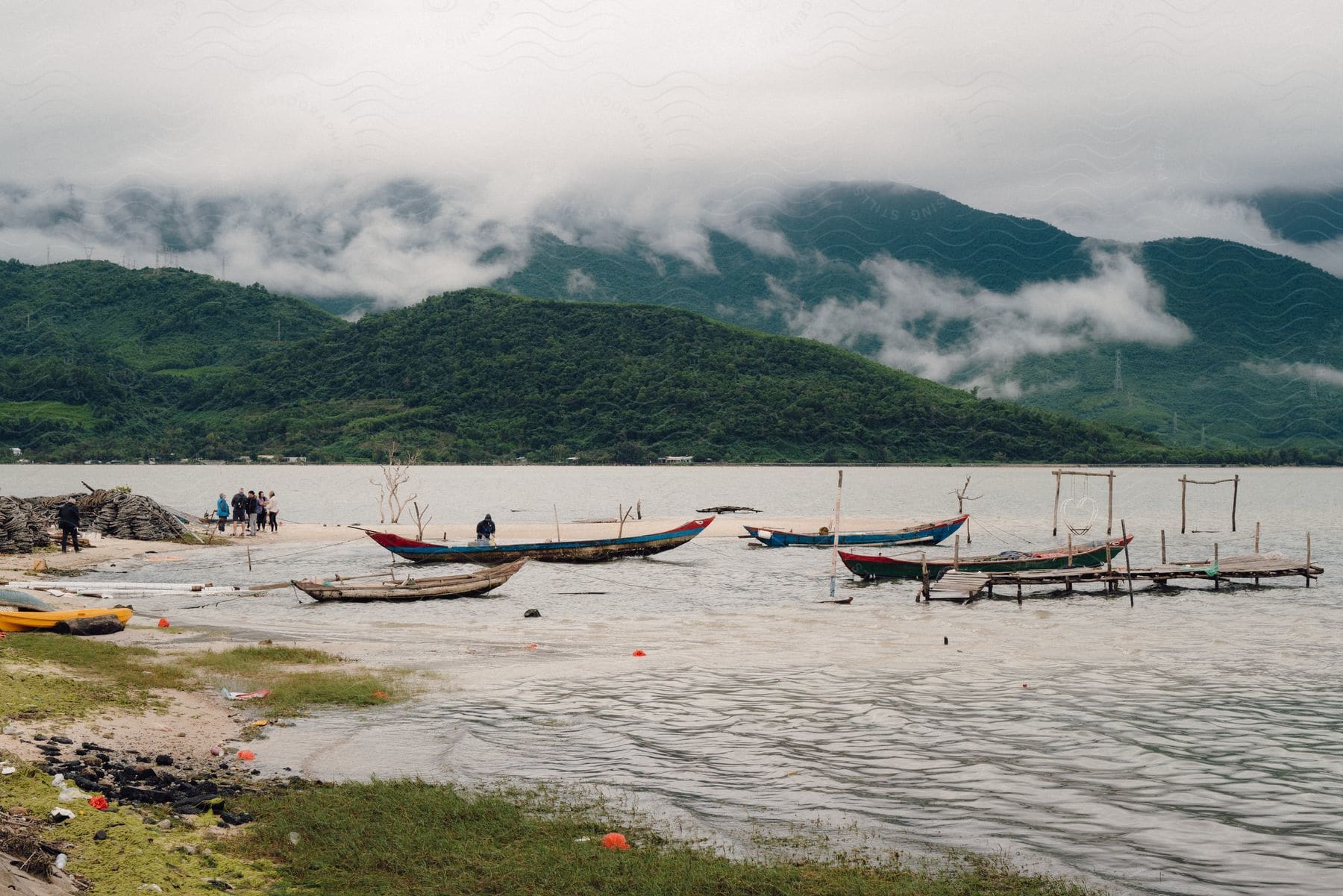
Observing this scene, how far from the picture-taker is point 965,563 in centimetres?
3806

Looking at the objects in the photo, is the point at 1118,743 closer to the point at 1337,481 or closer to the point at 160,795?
the point at 160,795

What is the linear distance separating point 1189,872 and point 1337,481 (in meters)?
220

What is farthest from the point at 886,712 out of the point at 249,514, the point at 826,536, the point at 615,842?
the point at 249,514

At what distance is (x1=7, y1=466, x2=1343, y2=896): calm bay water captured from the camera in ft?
40.8

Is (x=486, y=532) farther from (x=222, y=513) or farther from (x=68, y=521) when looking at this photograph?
(x=222, y=513)

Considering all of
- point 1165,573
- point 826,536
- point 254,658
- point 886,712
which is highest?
point 1165,573

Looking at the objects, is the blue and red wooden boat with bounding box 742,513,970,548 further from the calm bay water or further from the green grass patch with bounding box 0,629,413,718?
the green grass patch with bounding box 0,629,413,718

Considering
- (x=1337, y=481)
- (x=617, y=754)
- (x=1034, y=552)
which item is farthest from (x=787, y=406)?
(x=617, y=754)

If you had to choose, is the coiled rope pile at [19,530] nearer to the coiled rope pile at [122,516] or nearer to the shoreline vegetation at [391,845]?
the coiled rope pile at [122,516]

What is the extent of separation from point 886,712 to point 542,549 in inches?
1146

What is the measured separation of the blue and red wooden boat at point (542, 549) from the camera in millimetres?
43250

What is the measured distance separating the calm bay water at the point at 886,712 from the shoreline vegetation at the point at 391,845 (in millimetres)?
803

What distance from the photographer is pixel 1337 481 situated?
19575cm

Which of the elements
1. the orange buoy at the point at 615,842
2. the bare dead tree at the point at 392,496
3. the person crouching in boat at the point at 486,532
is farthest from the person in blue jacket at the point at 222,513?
the orange buoy at the point at 615,842
